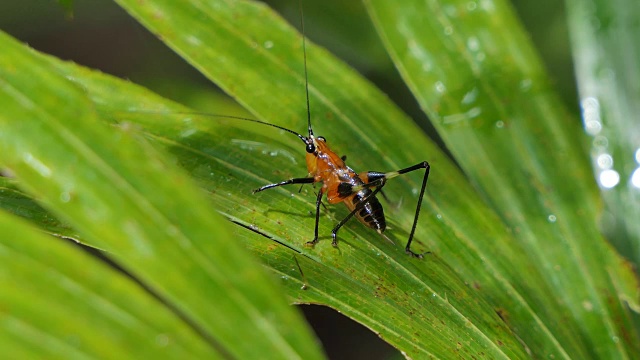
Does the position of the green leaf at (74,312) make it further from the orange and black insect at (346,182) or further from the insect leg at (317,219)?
the orange and black insect at (346,182)

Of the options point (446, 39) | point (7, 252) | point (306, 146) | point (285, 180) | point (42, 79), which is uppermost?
point (446, 39)

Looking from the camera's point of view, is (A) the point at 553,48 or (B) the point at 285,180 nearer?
(B) the point at 285,180

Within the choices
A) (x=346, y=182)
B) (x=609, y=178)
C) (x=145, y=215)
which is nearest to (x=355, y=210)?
(x=346, y=182)

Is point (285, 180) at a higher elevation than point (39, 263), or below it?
higher

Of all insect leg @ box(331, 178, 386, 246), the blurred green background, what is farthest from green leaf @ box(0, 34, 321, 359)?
the blurred green background

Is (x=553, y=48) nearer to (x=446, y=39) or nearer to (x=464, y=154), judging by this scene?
(x=446, y=39)

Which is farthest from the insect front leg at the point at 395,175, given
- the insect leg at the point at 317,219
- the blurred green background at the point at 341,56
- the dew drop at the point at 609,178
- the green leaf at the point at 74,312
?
the blurred green background at the point at 341,56

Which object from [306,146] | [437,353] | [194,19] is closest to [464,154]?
[306,146]

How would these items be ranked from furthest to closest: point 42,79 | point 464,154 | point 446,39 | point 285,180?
point 446,39 → point 464,154 → point 285,180 → point 42,79
